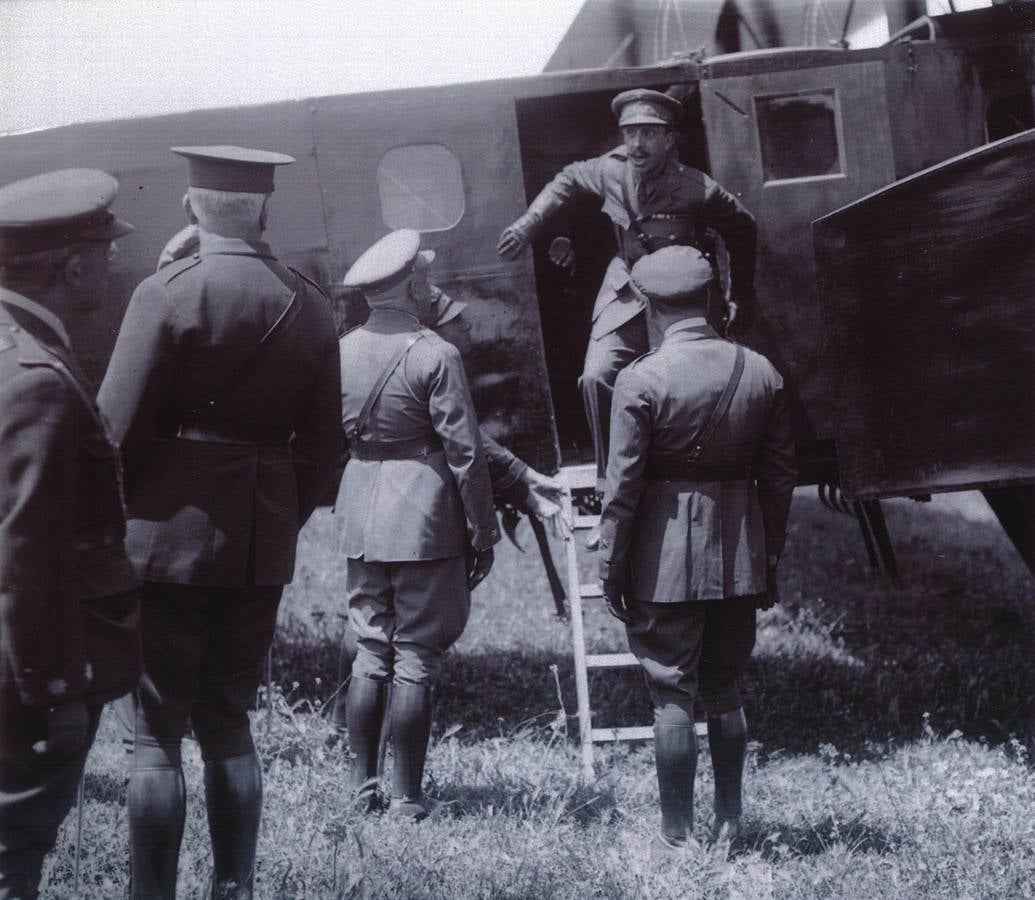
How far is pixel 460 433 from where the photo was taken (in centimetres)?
461

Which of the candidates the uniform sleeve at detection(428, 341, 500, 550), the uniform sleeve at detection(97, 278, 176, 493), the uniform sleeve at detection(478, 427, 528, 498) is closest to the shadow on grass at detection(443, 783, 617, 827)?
the uniform sleeve at detection(428, 341, 500, 550)

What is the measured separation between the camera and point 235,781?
11.3ft

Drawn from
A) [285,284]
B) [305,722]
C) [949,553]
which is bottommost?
[949,553]

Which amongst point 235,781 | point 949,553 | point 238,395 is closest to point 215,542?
point 238,395

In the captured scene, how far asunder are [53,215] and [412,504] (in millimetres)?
2215

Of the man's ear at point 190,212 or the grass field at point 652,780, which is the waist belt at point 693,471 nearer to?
the grass field at point 652,780

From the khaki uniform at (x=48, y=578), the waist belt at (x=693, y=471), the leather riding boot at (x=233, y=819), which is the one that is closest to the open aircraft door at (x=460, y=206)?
the waist belt at (x=693, y=471)

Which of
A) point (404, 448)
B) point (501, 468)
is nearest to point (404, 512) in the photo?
point (404, 448)

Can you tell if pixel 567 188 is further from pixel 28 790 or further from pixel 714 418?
pixel 28 790

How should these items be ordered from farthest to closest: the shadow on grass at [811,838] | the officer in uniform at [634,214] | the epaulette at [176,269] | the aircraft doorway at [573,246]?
the aircraft doorway at [573,246], the officer in uniform at [634,214], the shadow on grass at [811,838], the epaulette at [176,269]

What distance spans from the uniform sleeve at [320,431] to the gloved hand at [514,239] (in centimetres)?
203

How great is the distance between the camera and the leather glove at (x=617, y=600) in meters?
4.23

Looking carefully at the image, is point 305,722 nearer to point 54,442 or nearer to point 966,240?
point 54,442

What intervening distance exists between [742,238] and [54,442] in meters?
3.95
